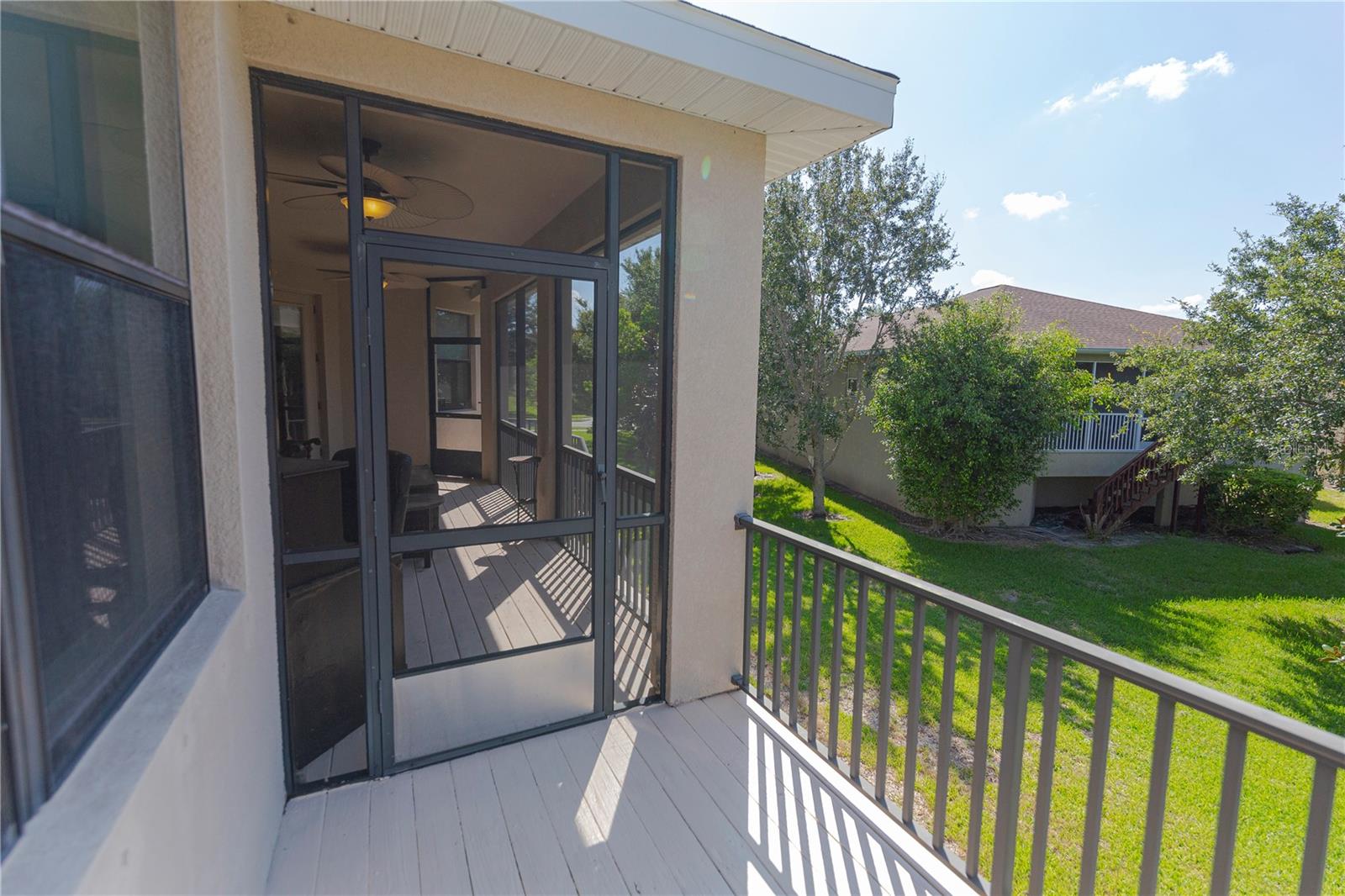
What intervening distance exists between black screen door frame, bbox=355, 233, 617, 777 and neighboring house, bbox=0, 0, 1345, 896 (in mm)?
14

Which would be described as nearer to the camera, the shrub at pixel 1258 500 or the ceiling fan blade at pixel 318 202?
the ceiling fan blade at pixel 318 202

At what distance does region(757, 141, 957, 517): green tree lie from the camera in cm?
862

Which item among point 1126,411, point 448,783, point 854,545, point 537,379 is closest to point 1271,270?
point 1126,411

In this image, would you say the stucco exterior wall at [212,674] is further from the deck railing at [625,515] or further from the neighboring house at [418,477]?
the deck railing at [625,515]

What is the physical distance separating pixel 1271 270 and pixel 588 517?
11213mm

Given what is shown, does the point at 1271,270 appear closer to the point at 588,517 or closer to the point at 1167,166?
the point at 1167,166

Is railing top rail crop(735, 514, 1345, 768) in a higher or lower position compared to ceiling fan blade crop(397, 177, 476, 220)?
lower

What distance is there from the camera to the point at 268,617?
6.50 feet

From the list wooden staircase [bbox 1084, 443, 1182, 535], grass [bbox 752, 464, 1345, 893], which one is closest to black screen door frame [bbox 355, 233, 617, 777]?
grass [bbox 752, 464, 1345, 893]

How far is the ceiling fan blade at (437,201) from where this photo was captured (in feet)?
8.03

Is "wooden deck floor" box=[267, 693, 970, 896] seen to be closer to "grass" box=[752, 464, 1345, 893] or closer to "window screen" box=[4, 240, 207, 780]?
"grass" box=[752, 464, 1345, 893]

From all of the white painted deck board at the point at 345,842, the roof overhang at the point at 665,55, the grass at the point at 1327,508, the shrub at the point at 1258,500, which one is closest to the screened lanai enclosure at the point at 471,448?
the white painted deck board at the point at 345,842

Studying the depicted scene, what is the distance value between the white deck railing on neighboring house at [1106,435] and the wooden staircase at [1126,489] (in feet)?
2.36

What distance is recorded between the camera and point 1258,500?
30.4 feet
